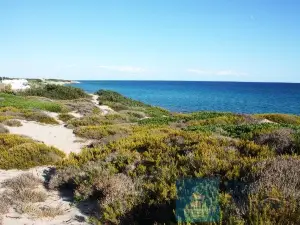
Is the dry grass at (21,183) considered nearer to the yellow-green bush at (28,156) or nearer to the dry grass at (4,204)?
the dry grass at (4,204)

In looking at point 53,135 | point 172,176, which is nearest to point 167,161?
point 172,176

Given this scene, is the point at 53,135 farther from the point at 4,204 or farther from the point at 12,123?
the point at 4,204

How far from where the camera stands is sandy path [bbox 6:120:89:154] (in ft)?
44.5

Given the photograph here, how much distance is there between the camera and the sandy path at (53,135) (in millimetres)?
13555

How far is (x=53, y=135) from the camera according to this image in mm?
15859

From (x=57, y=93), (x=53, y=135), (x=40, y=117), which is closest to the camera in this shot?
(x=53, y=135)

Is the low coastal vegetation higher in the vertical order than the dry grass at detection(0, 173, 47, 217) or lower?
higher

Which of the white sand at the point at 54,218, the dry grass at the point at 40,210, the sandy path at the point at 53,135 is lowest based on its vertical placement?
the sandy path at the point at 53,135

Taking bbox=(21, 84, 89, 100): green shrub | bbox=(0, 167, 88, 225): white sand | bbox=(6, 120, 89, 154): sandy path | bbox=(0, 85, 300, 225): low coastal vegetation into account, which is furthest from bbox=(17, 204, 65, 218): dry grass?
bbox=(21, 84, 89, 100): green shrub

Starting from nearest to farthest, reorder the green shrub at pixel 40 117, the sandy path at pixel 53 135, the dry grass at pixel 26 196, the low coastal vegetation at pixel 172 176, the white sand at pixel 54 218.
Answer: the low coastal vegetation at pixel 172 176 < the white sand at pixel 54 218 < the dry grass at pixel 26 196 < the sandy path at pixel 53 135 < the green shrub at pixel 40 117

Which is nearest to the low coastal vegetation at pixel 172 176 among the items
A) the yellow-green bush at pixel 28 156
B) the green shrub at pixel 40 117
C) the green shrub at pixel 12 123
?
the yellow-green bush at pixel 28 156

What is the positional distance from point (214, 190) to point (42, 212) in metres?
3.30

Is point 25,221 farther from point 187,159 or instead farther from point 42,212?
point 187,159

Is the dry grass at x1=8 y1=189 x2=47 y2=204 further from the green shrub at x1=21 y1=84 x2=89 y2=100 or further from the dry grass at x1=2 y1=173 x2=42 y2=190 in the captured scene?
the green shrub at x1=21 y1=84 x2=89 y2=100
